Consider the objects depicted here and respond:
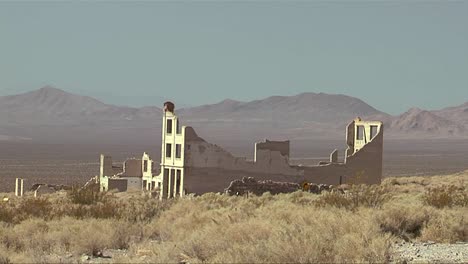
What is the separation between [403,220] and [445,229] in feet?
2.81

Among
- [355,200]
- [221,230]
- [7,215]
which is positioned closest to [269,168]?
[355,200]

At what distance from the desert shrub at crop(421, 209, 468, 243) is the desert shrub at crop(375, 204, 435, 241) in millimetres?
205

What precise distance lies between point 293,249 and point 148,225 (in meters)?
7.70

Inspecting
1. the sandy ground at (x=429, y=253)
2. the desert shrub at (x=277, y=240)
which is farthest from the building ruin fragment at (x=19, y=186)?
the sandy ground at (x=429, y=253)

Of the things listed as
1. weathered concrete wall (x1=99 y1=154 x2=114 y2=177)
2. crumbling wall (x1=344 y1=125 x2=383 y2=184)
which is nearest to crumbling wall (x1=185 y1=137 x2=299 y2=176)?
crumbling wall (x1=344 y1=125 x2=383 y2=184)

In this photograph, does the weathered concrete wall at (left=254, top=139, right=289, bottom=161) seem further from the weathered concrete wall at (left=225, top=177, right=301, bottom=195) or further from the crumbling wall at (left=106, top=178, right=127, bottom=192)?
the crumbling wall at (left=106, top=178, right=127, bottom=192)

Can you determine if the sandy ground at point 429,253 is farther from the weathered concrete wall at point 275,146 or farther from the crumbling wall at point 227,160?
the weathered concrete wall at point 275,146

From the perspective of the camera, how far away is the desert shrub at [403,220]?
57.9 feet

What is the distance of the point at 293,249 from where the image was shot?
12.5 meters

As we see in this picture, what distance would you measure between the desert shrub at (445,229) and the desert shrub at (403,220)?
21cm

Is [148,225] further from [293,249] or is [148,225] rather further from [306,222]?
[293,249]

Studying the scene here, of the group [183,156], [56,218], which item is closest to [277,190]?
[183,156]

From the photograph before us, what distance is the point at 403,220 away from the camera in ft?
59.2

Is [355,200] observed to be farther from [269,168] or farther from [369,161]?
[369,161]
